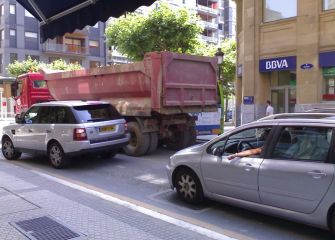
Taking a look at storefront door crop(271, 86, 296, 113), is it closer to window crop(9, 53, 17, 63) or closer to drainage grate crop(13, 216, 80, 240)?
drainage grate crop(13, 216, 80, 240)

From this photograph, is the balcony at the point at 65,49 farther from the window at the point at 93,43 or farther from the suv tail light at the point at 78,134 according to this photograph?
the suv tail light at the point at 78,134

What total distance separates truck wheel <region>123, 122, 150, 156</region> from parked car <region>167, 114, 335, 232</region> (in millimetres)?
5226

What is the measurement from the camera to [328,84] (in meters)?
17.5

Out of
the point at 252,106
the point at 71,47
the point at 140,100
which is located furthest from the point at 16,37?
the point at 140,100

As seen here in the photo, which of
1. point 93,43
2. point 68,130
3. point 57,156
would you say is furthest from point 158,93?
point 93,43

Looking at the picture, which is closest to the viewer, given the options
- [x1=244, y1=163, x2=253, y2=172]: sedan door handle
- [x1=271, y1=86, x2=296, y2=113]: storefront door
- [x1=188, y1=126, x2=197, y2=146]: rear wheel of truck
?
[x1=244, y1=163, x2=253, y2=172]: sedan door handle

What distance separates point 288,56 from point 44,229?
49.5 feet

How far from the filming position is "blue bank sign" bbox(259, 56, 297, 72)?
1825 centimetres

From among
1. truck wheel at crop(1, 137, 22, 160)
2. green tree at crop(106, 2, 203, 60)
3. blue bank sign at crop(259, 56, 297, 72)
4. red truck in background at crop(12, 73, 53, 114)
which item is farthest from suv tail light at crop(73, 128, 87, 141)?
green tree at crop(106, 2, 203, 60)

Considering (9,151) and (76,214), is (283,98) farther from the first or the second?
(76,214)

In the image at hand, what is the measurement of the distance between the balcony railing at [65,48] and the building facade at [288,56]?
1492 inches

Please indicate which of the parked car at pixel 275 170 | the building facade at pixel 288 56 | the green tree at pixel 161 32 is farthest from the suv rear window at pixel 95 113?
the green tree at pixel 161 32

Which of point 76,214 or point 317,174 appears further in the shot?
point 76,214

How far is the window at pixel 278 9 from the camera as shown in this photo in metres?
18.5
